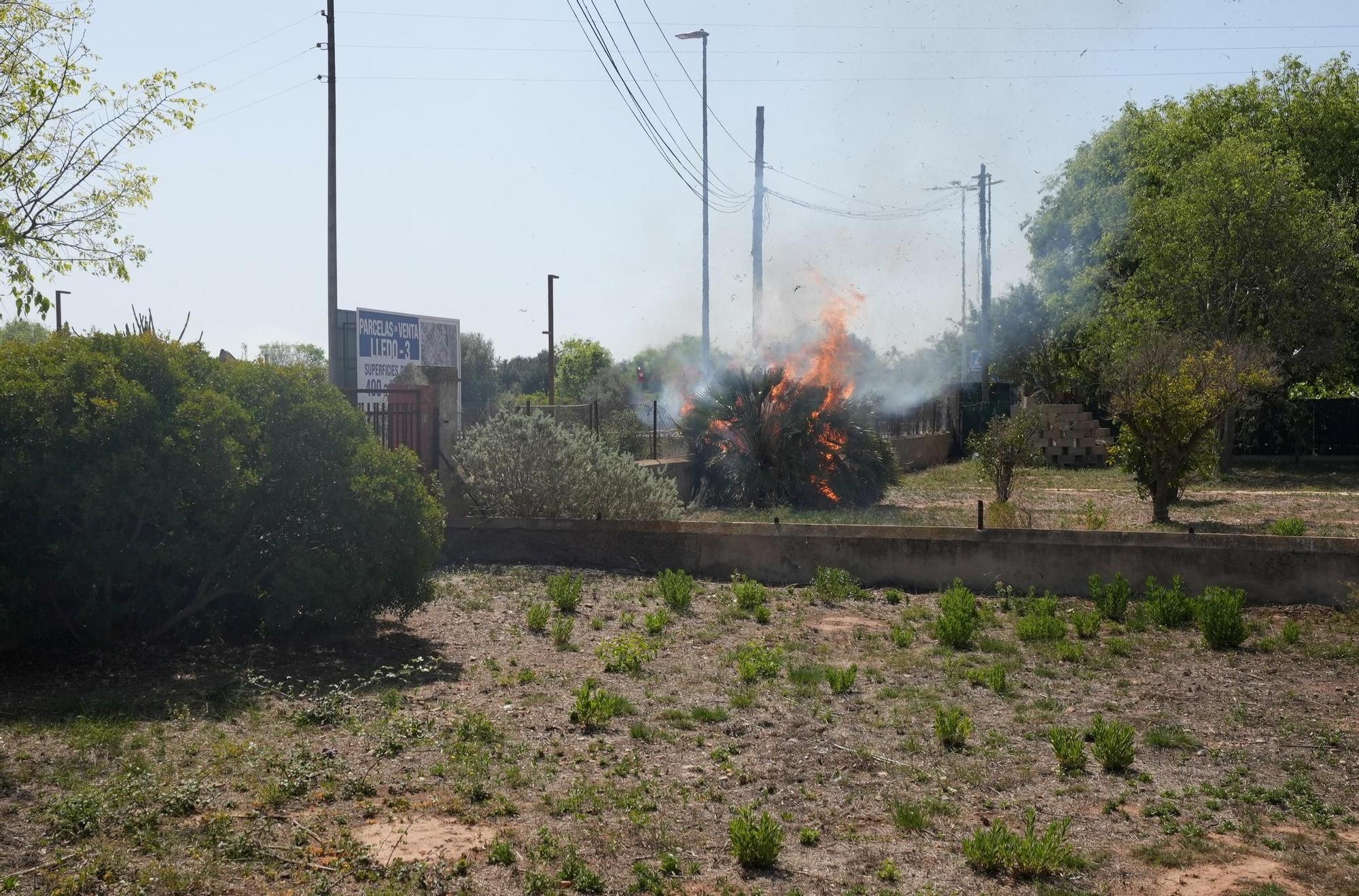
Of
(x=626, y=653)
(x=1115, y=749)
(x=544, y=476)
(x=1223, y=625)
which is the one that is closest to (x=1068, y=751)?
(x=1115, y=749)

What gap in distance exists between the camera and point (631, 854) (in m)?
5.04

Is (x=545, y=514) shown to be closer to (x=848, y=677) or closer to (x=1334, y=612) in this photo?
(x=848, y=677)

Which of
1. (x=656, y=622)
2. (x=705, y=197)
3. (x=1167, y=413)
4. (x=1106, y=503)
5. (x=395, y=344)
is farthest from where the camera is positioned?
(x=705, y=197)

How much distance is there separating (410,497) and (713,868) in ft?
17.0

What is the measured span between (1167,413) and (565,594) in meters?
11.2

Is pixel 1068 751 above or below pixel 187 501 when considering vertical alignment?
below

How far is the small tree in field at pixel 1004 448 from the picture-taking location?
20.2 meters

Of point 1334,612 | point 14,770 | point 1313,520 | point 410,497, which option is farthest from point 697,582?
point 1313,520

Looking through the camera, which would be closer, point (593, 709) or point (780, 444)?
point (593, 709)

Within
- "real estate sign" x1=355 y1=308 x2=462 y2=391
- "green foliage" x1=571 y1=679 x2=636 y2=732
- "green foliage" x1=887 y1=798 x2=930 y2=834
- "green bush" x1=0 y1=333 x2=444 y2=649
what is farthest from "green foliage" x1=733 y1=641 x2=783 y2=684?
"real estate sign" x1=355 y1=308 x2=462 y2=391

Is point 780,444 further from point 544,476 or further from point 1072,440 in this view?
point 1072,440

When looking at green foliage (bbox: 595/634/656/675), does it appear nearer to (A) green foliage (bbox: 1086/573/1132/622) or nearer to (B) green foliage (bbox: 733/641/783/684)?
(B) green foliage (bbox: 733/641/783/684)

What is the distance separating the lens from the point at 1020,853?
15.9 feet

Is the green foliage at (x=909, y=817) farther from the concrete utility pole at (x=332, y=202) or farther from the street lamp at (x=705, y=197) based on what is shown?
the street lamp at (x=705, y=197)
